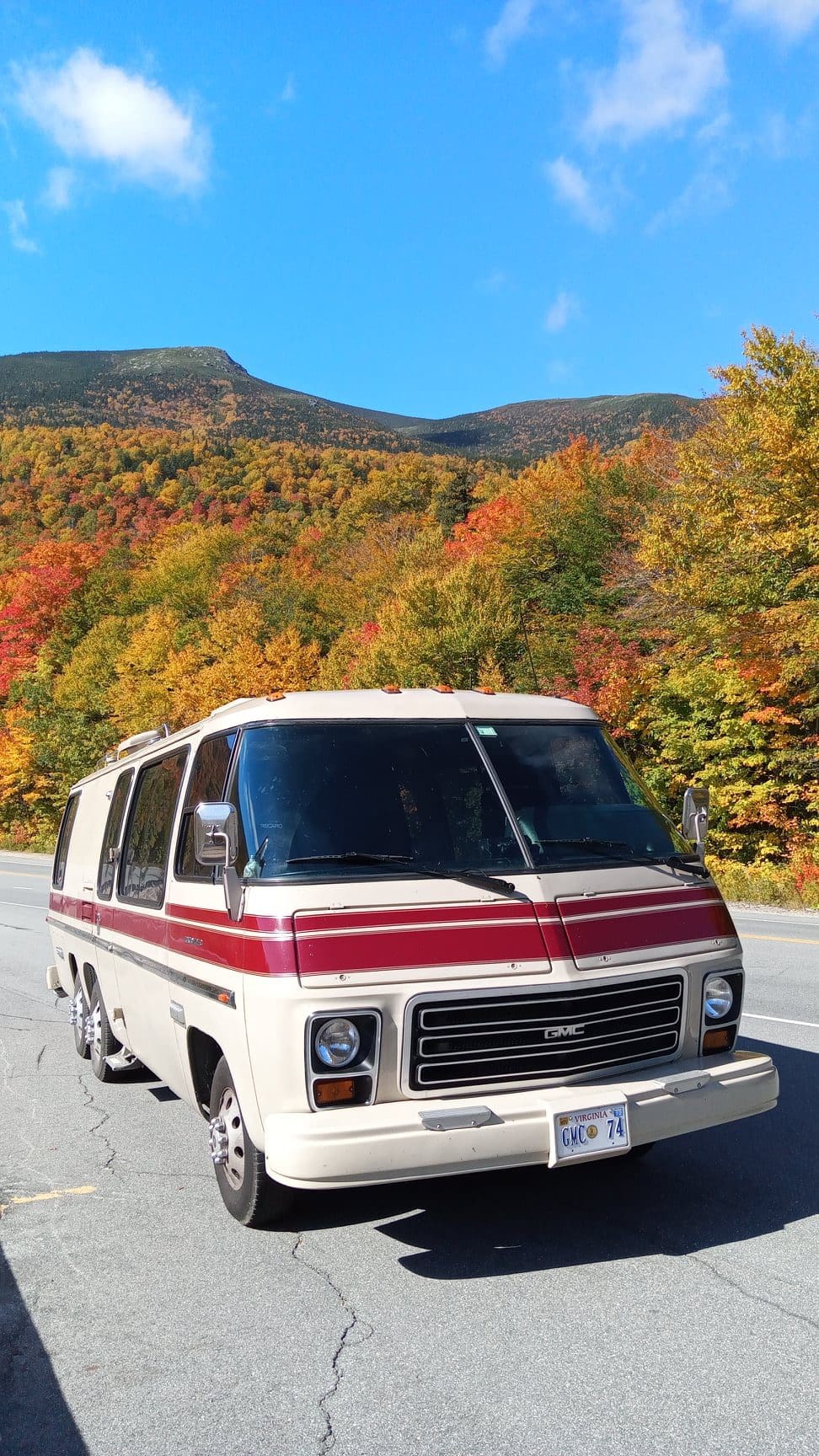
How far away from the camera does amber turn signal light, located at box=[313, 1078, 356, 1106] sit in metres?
4.19

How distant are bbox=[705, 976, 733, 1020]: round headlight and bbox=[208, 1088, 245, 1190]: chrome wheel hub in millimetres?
2080

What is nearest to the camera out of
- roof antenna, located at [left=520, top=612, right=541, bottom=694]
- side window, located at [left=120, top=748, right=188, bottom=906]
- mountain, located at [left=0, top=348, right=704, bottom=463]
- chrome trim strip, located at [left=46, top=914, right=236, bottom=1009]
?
chrome trim strip, located at [left=46, top=914, right=236, bottom=1009]

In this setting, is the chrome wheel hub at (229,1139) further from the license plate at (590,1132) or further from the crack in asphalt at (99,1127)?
the license plate at (590,1132)

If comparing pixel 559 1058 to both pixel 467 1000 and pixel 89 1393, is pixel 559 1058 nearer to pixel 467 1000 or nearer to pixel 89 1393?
pixel 467 1000

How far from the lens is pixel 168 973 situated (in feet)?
18.7

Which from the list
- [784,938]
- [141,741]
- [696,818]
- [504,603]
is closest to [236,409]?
[504,603]

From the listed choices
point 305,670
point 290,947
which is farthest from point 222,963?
point 305,670

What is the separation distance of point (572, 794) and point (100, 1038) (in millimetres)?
4081

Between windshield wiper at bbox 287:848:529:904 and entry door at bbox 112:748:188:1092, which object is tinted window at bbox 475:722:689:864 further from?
entry door at bbox 112:748:188:1092

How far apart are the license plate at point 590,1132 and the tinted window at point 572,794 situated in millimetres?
1106

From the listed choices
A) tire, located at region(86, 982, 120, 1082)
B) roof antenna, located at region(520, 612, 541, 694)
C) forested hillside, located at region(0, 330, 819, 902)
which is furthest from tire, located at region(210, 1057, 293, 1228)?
roof antenna, located at region(520, 612, 541, 694)

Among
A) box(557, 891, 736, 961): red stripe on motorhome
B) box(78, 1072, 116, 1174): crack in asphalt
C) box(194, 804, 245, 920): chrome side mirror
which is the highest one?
box(194, 804, 245, 920): chrome side mirror

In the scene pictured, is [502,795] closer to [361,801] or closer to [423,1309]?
[361,801]

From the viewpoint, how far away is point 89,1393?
3.51 metres
